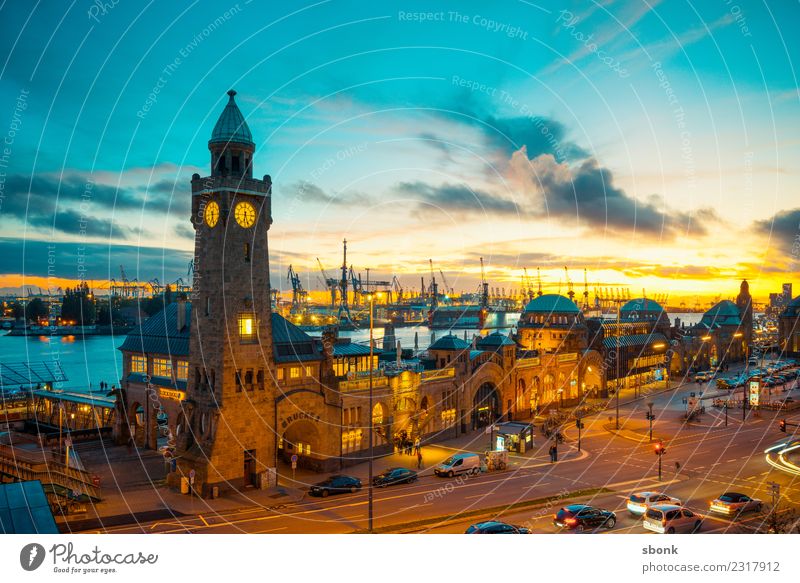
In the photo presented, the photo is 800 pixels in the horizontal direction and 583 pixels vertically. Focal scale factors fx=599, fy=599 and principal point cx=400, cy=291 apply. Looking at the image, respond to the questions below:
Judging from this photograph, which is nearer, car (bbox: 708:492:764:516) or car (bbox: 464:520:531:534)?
car (bbox: 464:520:531:534)

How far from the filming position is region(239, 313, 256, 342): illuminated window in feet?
139

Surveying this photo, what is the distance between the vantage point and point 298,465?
4838cm

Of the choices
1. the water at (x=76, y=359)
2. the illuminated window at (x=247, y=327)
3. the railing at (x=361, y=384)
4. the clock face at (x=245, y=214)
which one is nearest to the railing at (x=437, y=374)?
the railing at (x=361, y=384)

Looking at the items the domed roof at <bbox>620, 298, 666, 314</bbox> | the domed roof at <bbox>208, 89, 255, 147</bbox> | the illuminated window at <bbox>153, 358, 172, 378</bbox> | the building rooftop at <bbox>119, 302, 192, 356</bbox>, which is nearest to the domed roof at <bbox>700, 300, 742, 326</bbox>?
the domed roof at <bbox>620, 298, 666, 314</bbox>

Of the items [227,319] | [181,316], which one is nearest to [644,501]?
[227,319]

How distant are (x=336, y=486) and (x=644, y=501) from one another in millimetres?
19868

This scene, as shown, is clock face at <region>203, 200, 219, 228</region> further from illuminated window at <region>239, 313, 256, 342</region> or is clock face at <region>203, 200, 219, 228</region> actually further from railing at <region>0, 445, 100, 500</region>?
railing at <region>0, 445, 100, 500</region>

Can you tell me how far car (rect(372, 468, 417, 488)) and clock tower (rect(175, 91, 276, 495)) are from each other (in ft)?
26.6

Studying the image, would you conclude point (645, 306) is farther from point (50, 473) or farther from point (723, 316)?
point (50, 473)

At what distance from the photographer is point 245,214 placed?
1662 inches

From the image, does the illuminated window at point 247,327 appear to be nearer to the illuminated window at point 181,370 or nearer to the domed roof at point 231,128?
the illuminated window at point 181,370

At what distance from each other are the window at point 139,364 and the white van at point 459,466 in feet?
88.4
